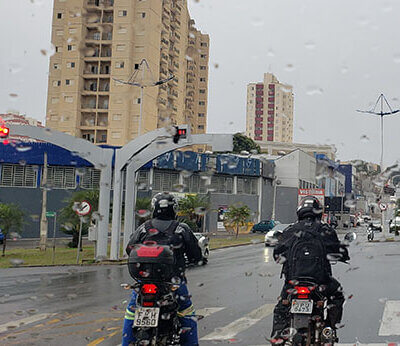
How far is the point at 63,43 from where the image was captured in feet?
212

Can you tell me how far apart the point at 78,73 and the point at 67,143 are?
48.6 m

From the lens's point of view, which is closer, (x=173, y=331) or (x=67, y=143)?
(x=173, y=331)

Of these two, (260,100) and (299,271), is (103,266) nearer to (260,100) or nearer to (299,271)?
(299,271)

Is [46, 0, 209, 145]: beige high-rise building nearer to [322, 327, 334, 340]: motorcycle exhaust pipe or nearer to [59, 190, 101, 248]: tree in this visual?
[59, 190, 101, 248]: tree

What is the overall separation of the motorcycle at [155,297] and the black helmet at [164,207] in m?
0.41

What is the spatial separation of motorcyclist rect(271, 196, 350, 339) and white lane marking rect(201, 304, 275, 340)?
158 cm

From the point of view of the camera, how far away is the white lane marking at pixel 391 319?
7.27m

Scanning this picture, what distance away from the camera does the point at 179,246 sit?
527cm

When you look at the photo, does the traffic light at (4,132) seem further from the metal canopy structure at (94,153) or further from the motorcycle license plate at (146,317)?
the motorcycle license plate at (146,317)

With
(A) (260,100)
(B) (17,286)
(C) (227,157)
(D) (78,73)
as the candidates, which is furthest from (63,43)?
(A) (260,100)

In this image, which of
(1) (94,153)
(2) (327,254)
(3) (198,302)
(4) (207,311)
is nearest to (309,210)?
(2) (327,254)

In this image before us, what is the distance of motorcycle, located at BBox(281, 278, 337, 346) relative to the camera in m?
5.10

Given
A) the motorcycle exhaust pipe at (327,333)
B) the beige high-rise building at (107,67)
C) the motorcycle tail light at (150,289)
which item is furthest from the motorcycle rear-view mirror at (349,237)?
the beige high-rise building at (107,67)

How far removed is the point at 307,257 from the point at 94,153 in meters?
13.2
